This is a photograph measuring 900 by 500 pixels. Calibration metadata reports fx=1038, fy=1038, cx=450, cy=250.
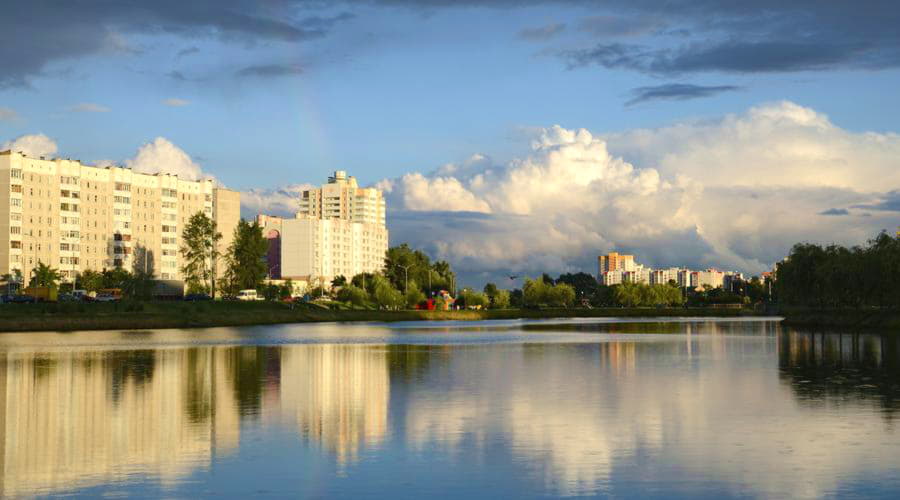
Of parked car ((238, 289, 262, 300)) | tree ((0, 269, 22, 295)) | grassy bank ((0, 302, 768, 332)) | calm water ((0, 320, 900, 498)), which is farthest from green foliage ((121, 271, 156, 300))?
calm water ((0, 320, 900, 498))

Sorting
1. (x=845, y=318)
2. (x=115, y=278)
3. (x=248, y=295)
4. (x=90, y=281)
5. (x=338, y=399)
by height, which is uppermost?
(x=115, y=278)

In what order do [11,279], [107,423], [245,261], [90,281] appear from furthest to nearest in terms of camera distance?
[245,261]
[90,281]
[11,279]
[107,423]

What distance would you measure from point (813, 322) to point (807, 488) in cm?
11920

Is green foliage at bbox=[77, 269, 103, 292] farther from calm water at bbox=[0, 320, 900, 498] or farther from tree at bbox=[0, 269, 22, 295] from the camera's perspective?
calm water at bbox=[0, 320, 900, 498]

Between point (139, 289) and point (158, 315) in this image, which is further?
point (139, 289)

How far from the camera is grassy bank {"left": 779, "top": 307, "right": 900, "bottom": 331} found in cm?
11019

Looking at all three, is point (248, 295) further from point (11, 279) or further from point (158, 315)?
point (158, 315)

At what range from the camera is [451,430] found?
26.6 metres

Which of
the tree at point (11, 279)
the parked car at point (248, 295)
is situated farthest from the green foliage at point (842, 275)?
the tree at point (11, 279)

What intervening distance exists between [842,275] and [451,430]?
3809 inches

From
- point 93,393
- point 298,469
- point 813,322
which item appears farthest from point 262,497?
point 813,322

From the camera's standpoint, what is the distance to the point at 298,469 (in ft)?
68.2

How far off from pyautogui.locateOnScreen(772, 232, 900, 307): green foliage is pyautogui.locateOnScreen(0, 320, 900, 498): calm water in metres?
60.2

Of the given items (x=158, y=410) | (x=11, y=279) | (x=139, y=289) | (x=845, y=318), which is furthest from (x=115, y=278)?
(x=158, y=410)
